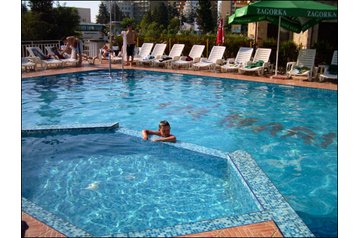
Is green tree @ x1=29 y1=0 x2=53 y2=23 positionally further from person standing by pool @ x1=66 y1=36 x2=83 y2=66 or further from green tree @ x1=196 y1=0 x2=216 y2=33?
green tree @ x1=196 y1=0 x2=216 y2=33

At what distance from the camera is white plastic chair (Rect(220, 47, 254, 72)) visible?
515 inches

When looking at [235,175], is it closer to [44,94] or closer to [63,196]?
[63,196]

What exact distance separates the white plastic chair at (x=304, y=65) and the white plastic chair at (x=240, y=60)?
148 centimetres

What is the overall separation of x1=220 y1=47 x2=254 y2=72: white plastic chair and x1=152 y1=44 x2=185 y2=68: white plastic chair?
2.22 m

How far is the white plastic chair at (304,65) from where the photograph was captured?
466 inches

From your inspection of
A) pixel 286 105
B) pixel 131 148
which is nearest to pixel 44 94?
pixel 131 148

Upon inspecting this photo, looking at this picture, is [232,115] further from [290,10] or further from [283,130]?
[290,10]

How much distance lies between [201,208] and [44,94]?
748cm

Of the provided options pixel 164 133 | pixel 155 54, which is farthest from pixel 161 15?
pixel 164 133

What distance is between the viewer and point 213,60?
13961 mm

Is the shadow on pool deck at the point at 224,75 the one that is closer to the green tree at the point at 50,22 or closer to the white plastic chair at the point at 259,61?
the white plastic chair at the point at 259,61

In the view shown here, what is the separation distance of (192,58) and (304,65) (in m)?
4.38

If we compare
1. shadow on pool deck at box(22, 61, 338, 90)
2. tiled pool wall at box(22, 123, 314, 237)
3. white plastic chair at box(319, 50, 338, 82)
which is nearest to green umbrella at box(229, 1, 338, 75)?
white plastic chair at box(319, 50, 338, 82)

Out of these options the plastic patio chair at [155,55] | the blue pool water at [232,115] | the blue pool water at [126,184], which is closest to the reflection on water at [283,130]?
the blue pool water at [232,115]
